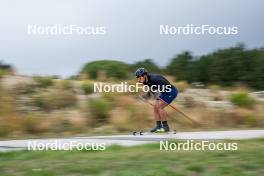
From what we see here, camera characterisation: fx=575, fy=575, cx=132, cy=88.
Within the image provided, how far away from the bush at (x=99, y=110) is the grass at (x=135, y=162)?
809 centimetres

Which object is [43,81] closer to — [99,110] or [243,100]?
[99,110]

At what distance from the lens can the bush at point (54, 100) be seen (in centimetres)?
2248

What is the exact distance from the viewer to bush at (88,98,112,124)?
2033cm

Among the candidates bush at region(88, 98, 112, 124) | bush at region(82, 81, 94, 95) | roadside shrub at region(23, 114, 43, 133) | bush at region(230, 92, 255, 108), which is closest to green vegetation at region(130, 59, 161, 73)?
bush at region(82, 81, 94, 95)

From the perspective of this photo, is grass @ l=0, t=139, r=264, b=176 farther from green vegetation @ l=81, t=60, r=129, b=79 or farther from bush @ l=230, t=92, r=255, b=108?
green vegetation @ l=81, t=60, r=129, b=79

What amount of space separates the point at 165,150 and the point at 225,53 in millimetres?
32403

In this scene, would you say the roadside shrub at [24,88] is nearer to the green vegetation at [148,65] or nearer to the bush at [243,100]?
the green vegetation at [148,65]

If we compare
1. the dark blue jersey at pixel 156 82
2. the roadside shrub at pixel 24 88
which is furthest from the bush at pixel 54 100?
the dark blue jersey at pixel 156 82

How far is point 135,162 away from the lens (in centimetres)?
1066

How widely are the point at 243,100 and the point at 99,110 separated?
6.59 m

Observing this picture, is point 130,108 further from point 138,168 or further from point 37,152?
point 138,168

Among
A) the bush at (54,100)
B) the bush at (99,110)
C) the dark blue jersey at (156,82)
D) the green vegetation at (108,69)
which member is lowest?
the bush at (99,110)

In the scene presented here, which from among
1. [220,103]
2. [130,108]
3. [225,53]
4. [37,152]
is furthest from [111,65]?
[37,152]

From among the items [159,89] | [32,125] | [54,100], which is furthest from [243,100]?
[159,89]
